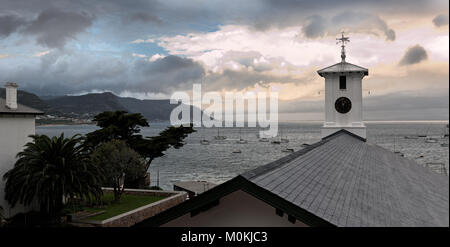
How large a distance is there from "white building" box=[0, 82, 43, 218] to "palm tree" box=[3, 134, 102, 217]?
67cm

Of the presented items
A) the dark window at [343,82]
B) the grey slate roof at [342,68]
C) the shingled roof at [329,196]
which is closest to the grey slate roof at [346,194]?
the shingled roof at [329,196]

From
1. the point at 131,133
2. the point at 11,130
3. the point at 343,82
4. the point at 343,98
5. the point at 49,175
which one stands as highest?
the point at 343,82

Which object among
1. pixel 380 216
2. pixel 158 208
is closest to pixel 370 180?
pixel 380 216

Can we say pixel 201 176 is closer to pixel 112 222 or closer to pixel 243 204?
pixel 112 222

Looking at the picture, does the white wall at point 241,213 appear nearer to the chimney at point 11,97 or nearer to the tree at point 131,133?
the chimney at point 11,97

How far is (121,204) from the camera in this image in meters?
26.1

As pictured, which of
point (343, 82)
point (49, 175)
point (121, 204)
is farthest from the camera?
point (343, 82)

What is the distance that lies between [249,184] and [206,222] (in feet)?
4.45

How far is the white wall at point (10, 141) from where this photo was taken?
22266mm

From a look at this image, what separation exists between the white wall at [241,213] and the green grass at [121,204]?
17941mm

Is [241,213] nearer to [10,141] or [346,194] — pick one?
[346,194]

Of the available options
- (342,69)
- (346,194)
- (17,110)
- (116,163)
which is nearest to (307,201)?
(346,194)

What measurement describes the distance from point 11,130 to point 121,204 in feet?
30.6

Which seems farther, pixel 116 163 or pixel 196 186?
pixel 196 186
